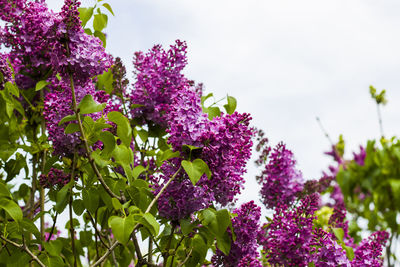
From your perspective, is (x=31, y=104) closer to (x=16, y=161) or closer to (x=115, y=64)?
(x=16, y=161)

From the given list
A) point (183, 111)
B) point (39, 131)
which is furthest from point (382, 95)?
point (39, 131)

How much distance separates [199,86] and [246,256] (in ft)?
4.88

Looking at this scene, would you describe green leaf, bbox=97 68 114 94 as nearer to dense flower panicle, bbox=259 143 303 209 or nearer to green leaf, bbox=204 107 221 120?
green leaf, bbox=204 107 221 120

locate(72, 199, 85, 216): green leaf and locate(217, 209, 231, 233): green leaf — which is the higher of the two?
locate(72, 199, 85, 216): green leaf

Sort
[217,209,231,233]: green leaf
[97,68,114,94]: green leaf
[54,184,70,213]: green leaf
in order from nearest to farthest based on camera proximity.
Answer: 1. [217,209,231,233]: green leaf
2. [54,184,70,213]: green leaf
3. [97,68,114,94]: green leaf

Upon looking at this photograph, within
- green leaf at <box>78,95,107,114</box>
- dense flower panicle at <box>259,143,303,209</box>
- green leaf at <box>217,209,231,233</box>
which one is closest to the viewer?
green leaf at <box>78,95,107,114</box>

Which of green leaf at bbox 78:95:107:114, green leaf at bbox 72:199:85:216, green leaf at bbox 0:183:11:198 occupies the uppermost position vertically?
green leaf at bbox 78:95:107:114

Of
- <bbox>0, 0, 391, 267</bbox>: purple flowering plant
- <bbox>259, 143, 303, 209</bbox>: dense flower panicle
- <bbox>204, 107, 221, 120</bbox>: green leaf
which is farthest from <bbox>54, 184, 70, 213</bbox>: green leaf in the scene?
<bbox>259, 143, 303, 209</bbox>: dense flower panicle

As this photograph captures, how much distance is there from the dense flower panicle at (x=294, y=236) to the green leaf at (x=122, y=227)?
3.51 feet

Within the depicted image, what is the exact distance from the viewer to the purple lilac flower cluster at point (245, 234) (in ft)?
9.37

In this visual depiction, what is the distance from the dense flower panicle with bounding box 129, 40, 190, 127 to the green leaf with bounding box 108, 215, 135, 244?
1005mm

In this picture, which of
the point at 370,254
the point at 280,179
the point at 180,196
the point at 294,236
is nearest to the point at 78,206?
the point at 180,196

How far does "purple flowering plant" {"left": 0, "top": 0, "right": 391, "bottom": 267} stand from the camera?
2.36 metres

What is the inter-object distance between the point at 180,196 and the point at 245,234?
62cm
